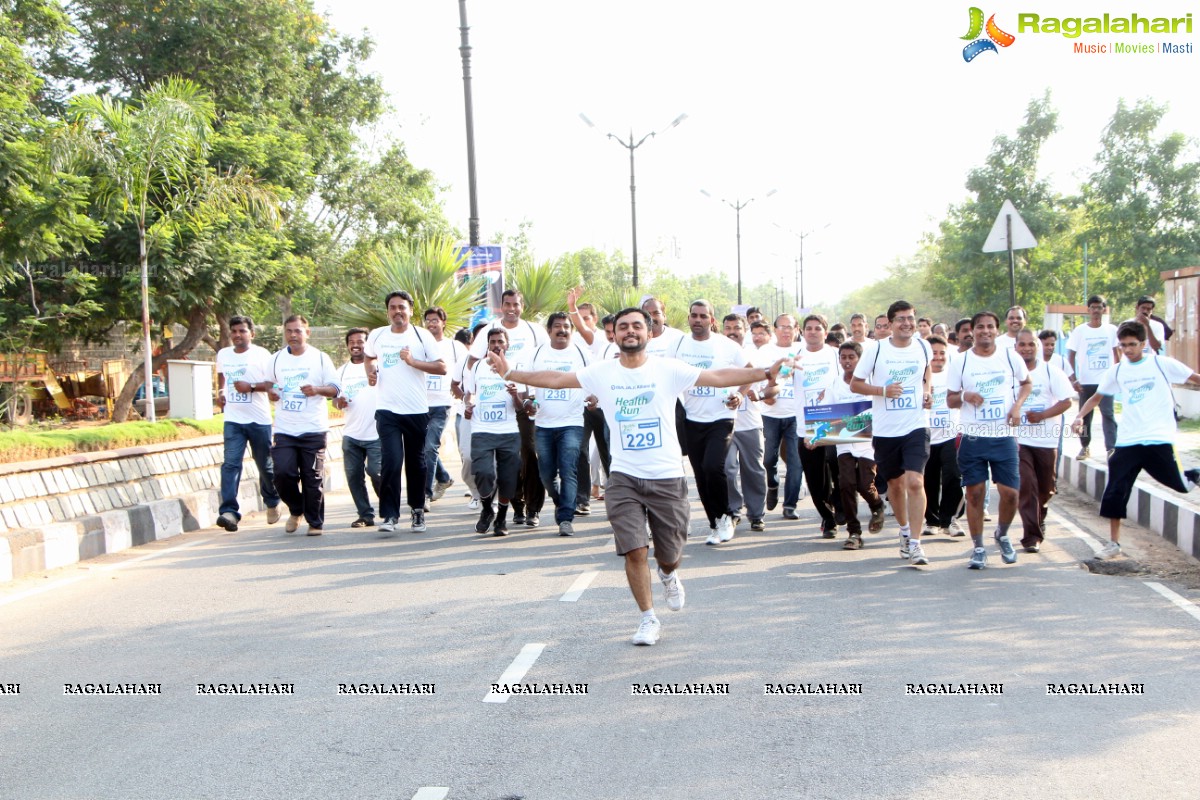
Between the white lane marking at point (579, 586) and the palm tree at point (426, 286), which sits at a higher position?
the palm tree at point (426, 286)

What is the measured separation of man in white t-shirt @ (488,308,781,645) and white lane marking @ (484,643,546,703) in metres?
0.60

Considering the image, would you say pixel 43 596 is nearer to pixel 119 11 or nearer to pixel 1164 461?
pixel 1164 461

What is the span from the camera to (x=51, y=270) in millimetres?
23984

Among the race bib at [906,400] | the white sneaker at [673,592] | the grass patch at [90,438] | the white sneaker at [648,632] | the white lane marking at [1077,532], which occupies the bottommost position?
the white lane marking at [1077,532]

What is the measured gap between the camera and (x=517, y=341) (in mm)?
11844

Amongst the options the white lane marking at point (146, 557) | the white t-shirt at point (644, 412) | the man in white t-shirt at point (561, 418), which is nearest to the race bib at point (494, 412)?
the man in white t-shirt at point (561, 418)

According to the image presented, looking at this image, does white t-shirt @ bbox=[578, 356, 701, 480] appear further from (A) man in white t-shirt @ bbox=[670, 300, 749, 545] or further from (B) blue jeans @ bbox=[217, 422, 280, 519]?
(B) blue jeans @ bbox=[217, 422, 280, 519]

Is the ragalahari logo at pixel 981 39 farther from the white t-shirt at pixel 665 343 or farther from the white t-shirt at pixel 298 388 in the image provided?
the white t-shirt at pixel 298 388

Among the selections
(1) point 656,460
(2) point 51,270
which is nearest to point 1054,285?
(2) point 51,270

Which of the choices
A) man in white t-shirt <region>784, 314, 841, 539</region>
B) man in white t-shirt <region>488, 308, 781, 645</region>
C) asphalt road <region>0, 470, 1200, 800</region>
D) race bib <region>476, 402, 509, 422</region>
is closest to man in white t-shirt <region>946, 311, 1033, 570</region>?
asphalt road <region>0, 470, 1200, 800</region>

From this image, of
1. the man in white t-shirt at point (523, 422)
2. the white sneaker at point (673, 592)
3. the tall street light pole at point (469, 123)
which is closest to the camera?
the white sneaker at point (673, 592)

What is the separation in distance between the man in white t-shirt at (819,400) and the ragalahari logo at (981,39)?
34.2 feet

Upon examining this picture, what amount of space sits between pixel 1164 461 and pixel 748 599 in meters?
3.65

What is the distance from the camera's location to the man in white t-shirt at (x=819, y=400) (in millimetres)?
10745
